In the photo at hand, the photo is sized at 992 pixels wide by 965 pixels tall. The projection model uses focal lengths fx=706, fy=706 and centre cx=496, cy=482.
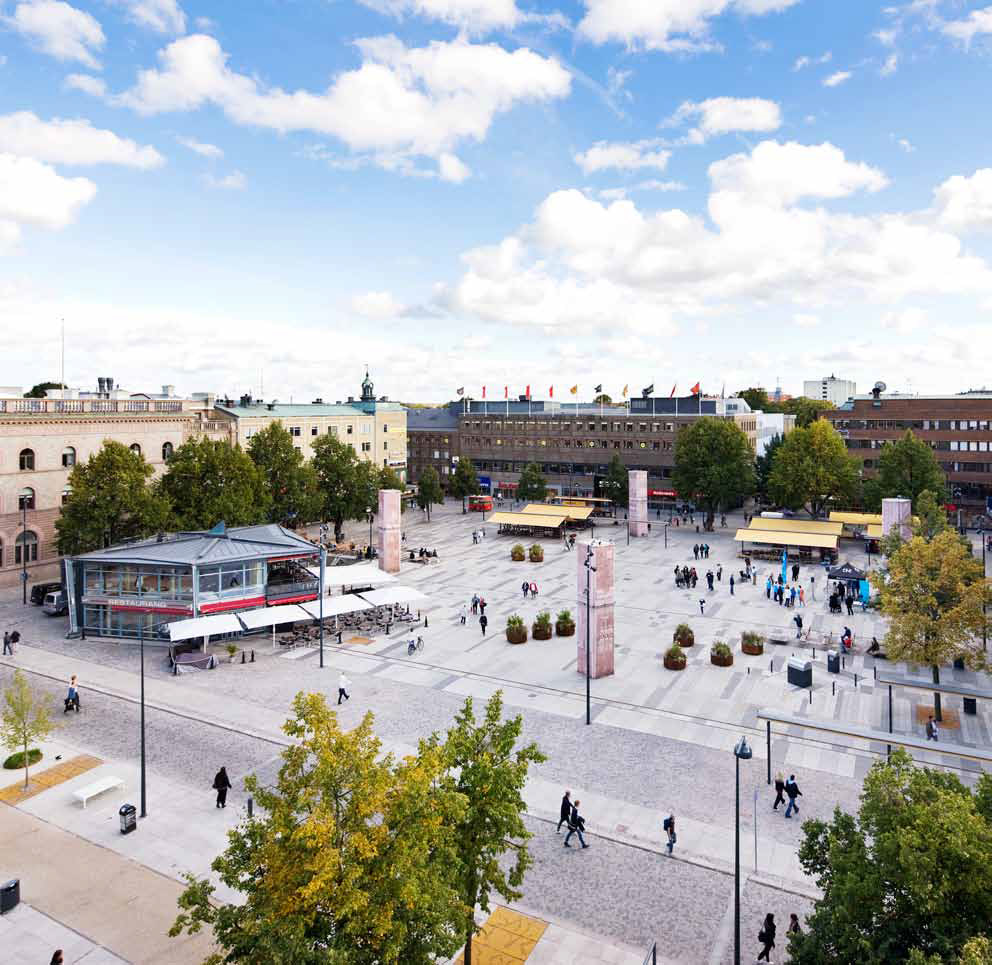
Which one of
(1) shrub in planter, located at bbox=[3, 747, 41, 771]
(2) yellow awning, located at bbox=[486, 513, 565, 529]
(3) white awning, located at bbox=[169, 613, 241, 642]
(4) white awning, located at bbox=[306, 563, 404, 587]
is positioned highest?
(2) yellow awning, located at bbox=[486, 513, 565, 529]

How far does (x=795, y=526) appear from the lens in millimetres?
62625

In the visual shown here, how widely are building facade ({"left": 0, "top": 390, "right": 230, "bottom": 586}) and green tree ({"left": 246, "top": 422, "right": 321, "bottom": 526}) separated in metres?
A: 10.0

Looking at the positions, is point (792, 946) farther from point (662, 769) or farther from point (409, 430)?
point (409, 430)

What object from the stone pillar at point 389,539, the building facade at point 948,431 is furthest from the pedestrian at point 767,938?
the building facade at point 948,431

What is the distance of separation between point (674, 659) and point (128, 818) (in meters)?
23.1

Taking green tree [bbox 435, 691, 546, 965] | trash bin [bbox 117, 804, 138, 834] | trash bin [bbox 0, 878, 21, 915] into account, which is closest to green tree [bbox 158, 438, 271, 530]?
trash bin [bbox 117, 804, 138, 834]

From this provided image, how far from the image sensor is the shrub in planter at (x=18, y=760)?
2391cm

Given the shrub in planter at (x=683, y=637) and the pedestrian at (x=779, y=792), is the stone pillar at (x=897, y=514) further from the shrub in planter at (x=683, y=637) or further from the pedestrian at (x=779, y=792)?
the pedestrian at (x=779, y=792)

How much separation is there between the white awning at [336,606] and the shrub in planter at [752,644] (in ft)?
65.8

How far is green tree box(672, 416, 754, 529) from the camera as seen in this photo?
71.4m

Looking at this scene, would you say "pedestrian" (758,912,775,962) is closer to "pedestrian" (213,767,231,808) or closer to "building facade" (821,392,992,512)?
"pedestrian" (213,767,231,808)

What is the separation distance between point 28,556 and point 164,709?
3162cm

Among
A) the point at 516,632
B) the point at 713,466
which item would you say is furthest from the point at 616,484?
the point at 516,632

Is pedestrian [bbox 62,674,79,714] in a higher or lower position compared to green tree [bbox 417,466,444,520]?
lower
